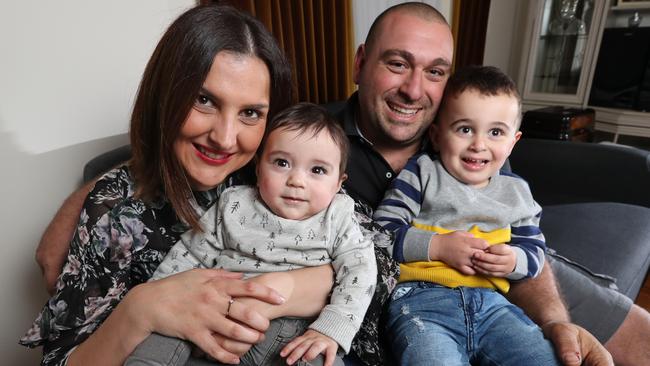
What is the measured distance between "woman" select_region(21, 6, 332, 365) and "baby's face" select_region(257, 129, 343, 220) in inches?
2.4

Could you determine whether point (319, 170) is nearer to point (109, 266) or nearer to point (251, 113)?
point (251, 113)

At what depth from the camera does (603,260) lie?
1.69m

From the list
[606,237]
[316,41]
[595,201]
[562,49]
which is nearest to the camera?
[606,237]

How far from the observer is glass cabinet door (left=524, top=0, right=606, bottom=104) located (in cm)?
381

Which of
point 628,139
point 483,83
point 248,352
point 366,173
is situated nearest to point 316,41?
point 366,173

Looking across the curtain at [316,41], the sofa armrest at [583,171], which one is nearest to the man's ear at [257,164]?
the curtain at [316,41]

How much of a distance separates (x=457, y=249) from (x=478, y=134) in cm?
36

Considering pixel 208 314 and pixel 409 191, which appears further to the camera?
pixel 409 191

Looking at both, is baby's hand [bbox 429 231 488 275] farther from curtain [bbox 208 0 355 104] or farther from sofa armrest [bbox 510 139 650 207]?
curtain [bbox 208 0 355 104]

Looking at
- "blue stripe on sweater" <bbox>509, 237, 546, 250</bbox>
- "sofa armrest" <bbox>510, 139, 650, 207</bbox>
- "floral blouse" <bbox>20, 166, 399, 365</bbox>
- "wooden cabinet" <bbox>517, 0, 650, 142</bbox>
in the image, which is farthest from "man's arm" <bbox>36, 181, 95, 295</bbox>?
"wooden cabinet" <bbox>517, 0, 650, 142</bbox>

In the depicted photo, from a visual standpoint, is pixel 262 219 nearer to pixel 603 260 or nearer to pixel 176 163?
pixel 176 163

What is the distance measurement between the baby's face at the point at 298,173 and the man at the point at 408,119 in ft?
1.28

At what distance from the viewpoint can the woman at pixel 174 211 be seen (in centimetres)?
89

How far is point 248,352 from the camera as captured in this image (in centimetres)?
93
